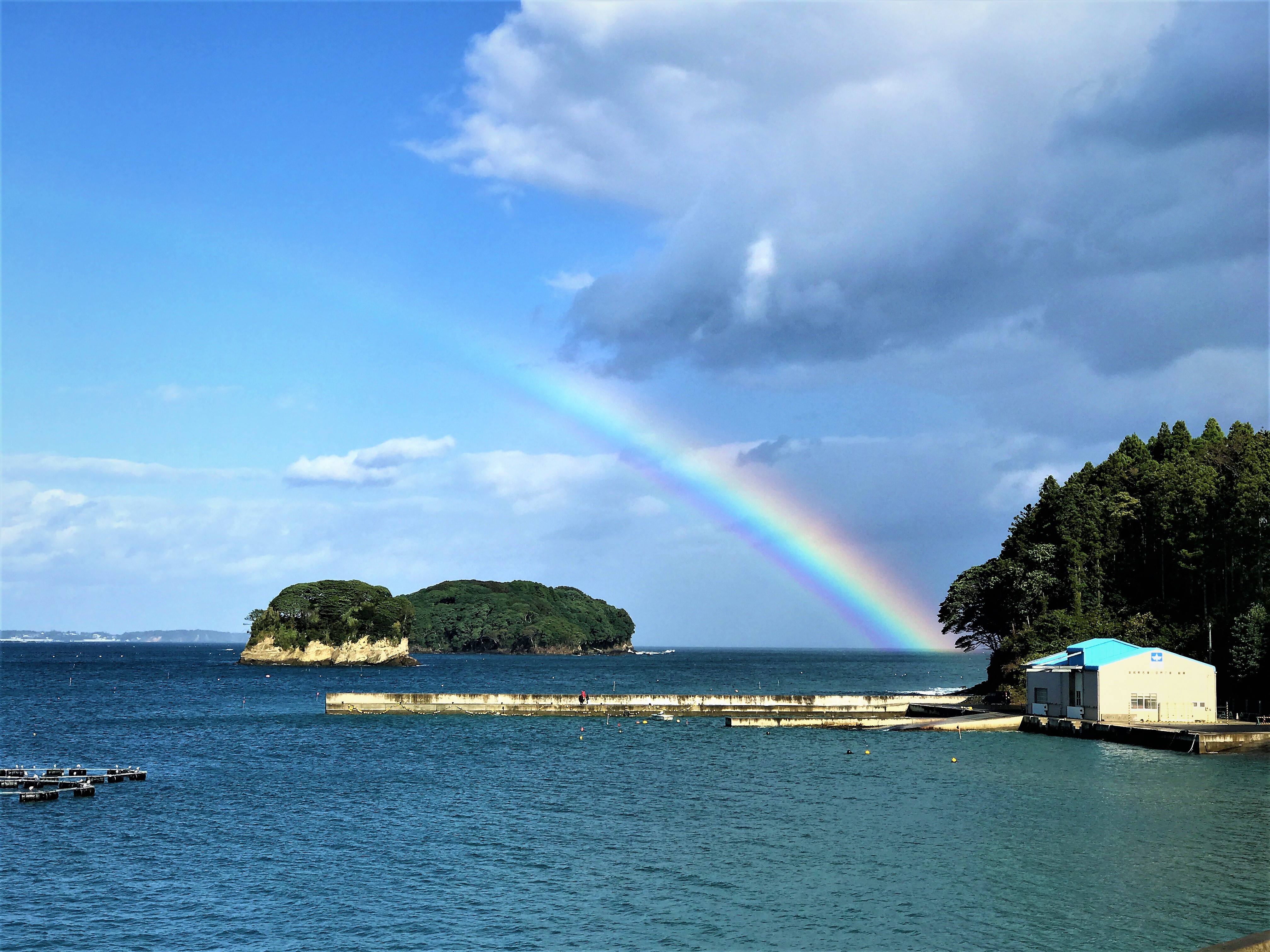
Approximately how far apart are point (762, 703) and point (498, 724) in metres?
24.6

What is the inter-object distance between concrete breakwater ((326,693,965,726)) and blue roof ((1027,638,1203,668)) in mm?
17356

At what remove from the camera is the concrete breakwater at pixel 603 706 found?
306 ft

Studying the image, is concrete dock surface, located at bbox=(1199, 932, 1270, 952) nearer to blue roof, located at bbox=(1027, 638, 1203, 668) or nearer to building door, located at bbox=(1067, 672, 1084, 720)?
blue roof, located at bbox=(1027, 638, 1203, 668)

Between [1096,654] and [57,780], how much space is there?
6529 cm

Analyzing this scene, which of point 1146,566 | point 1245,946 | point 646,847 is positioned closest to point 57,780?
point 646,847

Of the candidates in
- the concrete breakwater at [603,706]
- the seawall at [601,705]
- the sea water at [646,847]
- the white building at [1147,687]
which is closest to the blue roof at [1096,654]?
the white building at [1147,687]

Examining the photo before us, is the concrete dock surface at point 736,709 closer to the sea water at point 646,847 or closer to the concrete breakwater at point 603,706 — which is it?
the concrete breakwater at point 603,706

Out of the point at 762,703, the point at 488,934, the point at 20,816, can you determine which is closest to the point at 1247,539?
the point at 762,703

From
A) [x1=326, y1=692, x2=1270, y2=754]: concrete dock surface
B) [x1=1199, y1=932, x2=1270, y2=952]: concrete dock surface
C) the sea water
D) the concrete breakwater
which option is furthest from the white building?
[x1=1199, y1=932, x2=1270, y2=952]: concrete dock surface

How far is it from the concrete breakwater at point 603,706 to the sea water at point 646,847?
18747 mm

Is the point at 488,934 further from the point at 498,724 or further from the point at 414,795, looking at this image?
the point at 498,724

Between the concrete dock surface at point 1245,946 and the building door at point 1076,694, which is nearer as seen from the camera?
the concrete dock surface at point 1245,946

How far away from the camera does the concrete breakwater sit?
93.2 m

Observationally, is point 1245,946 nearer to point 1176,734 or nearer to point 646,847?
point 646,847
